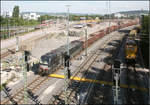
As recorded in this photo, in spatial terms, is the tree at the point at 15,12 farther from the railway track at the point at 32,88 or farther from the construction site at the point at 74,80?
the railway track at the point at 32,88

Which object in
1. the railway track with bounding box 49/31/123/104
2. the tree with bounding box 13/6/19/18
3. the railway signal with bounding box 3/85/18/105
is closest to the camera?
the railway signal with bounding box 3/85/18/105

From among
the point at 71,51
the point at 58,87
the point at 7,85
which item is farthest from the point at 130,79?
the point at 7,85

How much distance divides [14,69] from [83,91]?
38.9ft

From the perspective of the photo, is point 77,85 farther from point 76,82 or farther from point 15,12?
point 15,12

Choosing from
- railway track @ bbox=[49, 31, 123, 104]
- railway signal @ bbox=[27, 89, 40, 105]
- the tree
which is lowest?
railway signal @ bbox=[27, 89, 40, 105]

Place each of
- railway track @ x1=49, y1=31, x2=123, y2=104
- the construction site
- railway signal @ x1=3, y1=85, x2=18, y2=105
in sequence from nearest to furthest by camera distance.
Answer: the construction site → railway signal @ x1=3, y1=85, x2=18, y2=105 → railway track @ x1=49, y1=31, x2=123, y2=104

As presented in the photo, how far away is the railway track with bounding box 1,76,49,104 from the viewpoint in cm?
1551

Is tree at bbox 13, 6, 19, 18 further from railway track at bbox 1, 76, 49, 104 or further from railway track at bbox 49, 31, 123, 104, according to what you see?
railway track at bbox 1, 76, 49, 104

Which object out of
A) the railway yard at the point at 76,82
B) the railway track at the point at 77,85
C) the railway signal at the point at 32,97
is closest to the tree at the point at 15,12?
the railway yard at the point at 76,82

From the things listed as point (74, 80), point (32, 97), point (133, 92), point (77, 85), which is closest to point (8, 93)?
point (32, 97)

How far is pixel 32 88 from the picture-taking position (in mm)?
18094


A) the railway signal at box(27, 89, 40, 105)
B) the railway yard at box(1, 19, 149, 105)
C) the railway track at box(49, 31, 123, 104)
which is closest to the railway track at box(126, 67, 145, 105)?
the railway yard at box(1, 19, 149, 105)

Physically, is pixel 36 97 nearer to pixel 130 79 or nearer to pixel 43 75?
pixel 43 75

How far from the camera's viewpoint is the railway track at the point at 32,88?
50.9 ft
